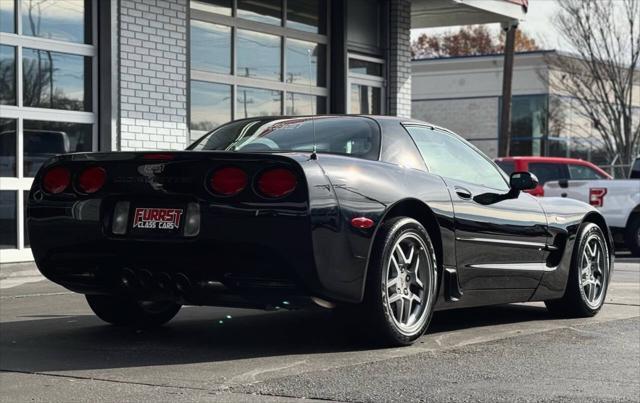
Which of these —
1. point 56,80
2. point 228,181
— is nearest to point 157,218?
point 228,181

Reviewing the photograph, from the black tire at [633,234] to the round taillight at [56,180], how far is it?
11.8 m

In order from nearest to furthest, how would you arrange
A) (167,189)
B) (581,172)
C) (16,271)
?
(167,189) → (16,271) → (581,172)

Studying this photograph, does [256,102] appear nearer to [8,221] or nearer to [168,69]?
[168,69]

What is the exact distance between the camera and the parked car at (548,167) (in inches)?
675

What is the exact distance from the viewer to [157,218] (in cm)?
541

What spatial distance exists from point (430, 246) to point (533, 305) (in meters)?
2.63

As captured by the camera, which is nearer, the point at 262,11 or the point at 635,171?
the point at 262,11

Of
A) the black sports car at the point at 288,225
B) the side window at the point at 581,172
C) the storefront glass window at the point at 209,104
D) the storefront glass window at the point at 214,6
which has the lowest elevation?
the black sports car at the point at 288,225

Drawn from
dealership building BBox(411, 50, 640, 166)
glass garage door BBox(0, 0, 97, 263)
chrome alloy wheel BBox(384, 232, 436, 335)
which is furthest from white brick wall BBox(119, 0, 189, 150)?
dealership building BBox(411, 50, 640, 166)

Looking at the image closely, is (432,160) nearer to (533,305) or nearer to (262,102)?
(533,305)

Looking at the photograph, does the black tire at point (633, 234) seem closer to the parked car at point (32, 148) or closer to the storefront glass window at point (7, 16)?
the parked car at point (32, 148)

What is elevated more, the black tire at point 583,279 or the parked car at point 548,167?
the parked car at point 548,167

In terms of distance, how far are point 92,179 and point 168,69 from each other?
7.69 meters

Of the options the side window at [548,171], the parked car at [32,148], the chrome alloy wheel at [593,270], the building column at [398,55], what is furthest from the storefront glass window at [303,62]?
the chrome alloy wheel at [593,270]
